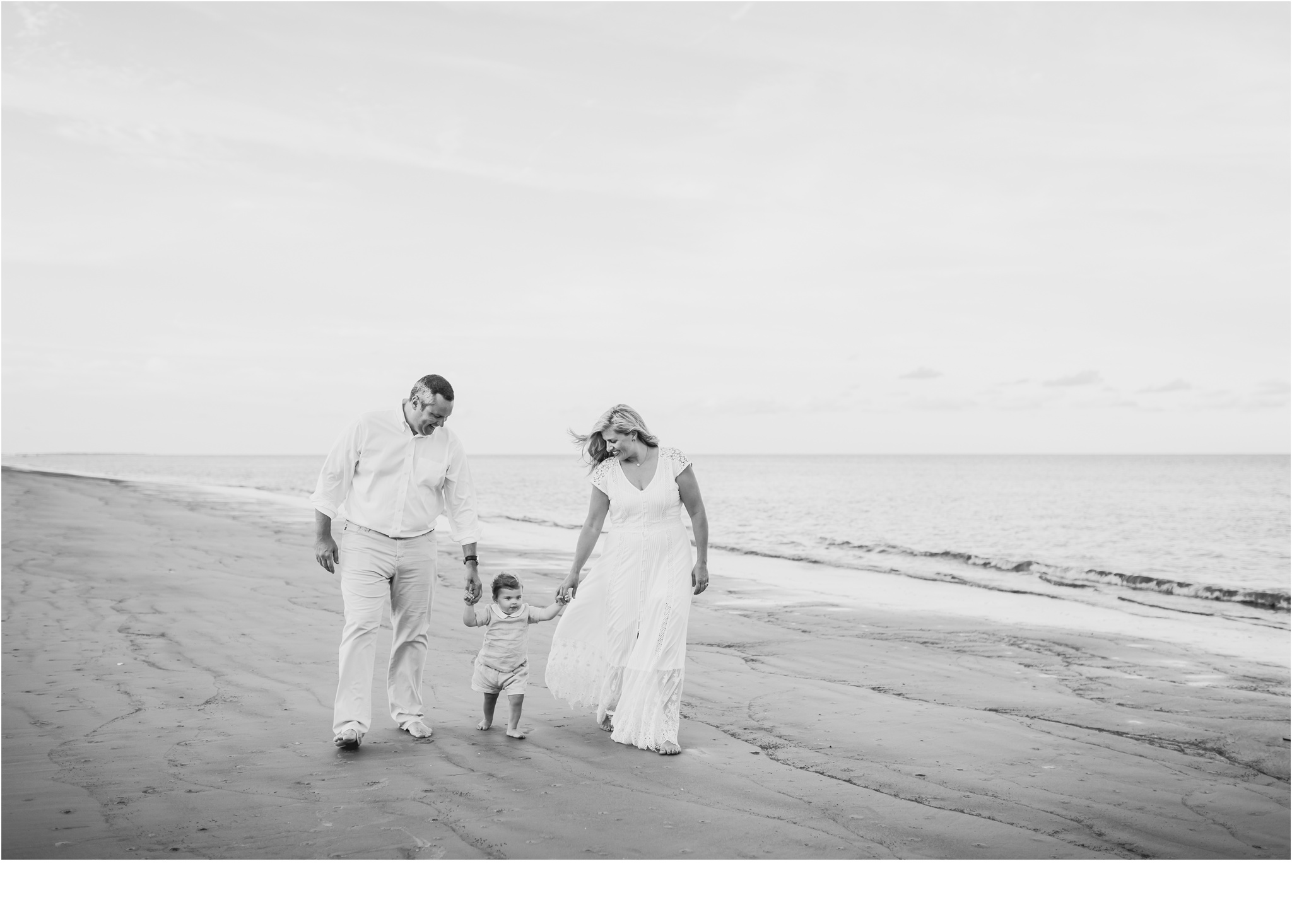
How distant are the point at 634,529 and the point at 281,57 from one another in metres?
6.11

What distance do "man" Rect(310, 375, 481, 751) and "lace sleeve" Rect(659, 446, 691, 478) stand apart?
1.16m

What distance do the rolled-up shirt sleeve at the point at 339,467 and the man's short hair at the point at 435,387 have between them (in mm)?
360

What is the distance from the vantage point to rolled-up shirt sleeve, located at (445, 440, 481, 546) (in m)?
5.48

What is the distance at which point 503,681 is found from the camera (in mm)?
5461

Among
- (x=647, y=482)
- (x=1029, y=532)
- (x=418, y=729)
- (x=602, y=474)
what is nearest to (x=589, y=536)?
(x=602, y=474)

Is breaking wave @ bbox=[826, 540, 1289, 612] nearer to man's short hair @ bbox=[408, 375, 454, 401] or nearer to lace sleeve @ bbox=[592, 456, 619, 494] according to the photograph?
lace sleeve @ bbox=[592, 456, 619, 494]

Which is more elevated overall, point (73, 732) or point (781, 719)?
point (781, 719)

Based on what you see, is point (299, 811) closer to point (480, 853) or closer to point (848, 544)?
point (480, 853)

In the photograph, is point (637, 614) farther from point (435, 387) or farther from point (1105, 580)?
point (1105, 580)

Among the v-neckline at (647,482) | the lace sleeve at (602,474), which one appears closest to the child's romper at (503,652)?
the lace sleeve at (602,474)

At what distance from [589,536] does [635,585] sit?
0.39 metres

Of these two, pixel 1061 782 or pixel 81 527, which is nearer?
pixel 1061 782

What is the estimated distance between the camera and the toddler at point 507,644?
5.39m

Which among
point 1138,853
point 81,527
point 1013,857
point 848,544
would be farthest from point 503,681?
point 848,544
